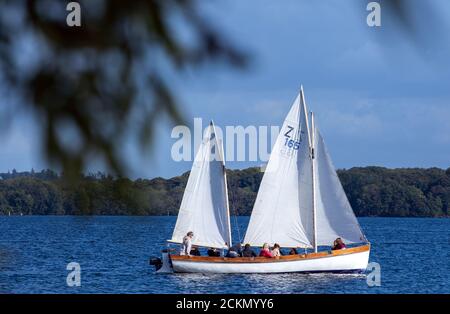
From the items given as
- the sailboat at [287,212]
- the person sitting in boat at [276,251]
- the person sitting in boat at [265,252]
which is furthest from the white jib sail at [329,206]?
the person sitting in boat at [265,252]

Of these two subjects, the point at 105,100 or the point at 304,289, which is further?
the point at 304,289

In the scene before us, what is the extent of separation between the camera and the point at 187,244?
46.5 m

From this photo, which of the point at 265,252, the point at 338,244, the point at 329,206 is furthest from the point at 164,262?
the point at 338,244

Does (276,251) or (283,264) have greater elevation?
(276,251)

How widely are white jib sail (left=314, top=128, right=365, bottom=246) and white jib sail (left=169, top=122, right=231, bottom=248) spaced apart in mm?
4682

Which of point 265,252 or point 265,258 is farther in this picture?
point 265,258

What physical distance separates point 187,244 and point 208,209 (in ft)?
6.86

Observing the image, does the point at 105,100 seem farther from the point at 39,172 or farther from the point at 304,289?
the point at 304,289

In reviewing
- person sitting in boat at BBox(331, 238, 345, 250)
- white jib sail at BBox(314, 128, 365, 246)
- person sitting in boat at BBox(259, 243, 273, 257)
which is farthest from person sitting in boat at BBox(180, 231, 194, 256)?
person sitting in boat at BBox(331, 238, 345, 250)

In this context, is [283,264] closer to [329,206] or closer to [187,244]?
[329,206]

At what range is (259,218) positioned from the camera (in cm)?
4625
